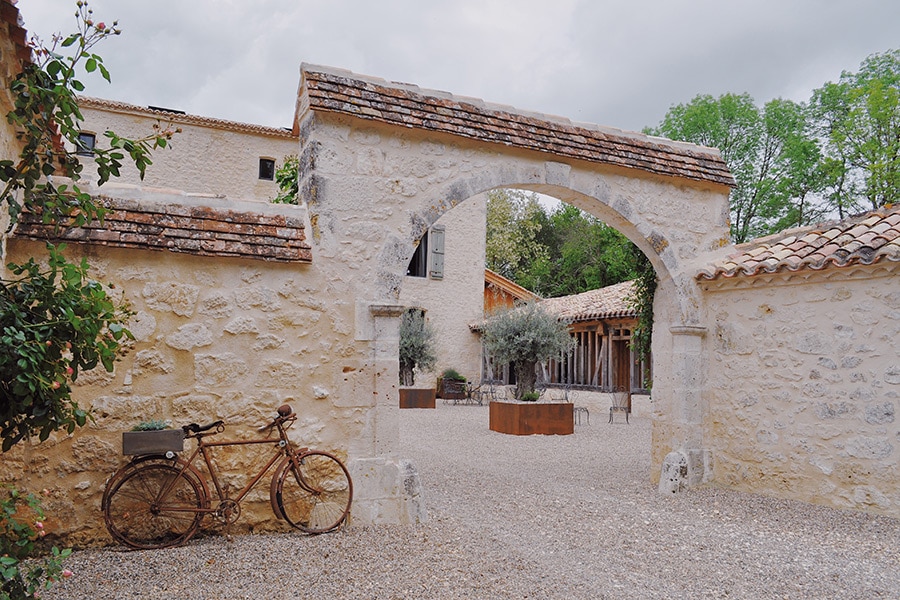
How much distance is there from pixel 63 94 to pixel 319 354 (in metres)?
2.68

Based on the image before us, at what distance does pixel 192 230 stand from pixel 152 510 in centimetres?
186

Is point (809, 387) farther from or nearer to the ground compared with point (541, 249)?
nearer to the ground

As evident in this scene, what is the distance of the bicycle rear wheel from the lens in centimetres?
416

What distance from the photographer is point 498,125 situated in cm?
558

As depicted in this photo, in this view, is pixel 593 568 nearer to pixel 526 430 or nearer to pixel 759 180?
pixel 526 430

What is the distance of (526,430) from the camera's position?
1088 centimetres

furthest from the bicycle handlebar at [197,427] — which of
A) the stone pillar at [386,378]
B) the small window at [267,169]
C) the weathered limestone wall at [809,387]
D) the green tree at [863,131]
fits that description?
the green tree at [863,131]

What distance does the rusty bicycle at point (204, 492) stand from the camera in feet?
13.7

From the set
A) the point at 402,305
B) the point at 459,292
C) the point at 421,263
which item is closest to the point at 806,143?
the point at 459,292

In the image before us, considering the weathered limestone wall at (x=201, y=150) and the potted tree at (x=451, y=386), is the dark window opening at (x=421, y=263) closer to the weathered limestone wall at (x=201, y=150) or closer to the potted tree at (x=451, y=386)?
the potted tree at (x=451, y=386)

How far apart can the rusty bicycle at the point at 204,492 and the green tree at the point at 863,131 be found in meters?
17.4

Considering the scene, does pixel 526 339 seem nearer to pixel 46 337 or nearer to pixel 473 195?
pixel 473 195

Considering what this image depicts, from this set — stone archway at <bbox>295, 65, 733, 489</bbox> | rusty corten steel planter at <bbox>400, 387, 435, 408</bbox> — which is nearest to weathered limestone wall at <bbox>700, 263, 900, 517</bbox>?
stone archway at <bbox>295, 65, 733, 489</bbox>

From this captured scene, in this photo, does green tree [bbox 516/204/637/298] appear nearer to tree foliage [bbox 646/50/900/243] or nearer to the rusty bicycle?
tree foliage [bbox 646/50/900/243]
